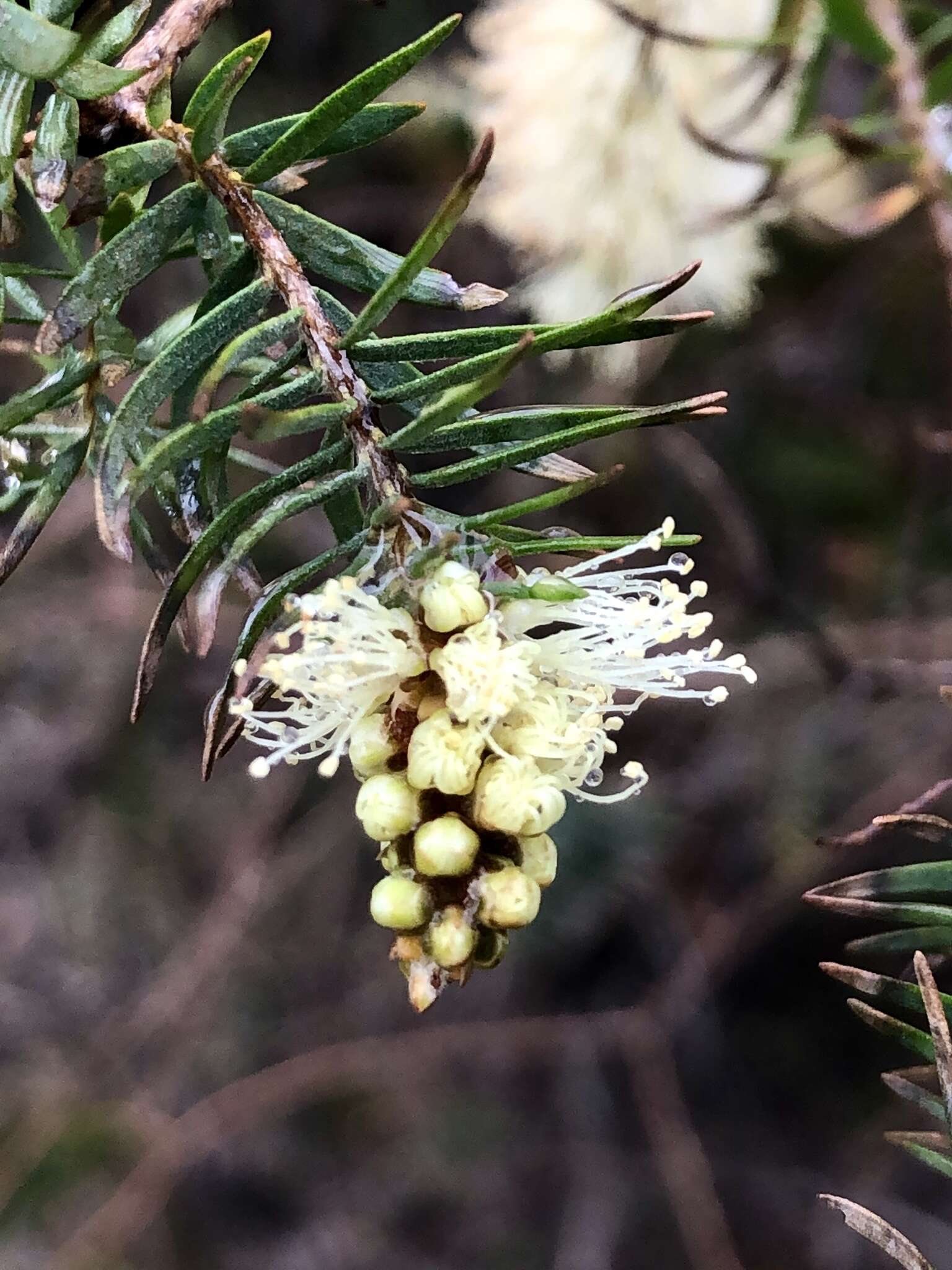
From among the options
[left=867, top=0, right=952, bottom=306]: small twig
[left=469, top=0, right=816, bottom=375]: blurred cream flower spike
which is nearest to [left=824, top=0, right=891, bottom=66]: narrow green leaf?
[left=867, top=0, right=952, bottom=306]: small twig

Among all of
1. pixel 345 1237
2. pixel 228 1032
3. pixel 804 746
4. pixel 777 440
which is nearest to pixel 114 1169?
pixel 228 1032

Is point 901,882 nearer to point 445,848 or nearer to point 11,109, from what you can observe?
point 445,848

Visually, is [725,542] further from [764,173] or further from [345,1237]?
[345,1237]

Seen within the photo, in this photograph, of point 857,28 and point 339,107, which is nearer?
point 339,107

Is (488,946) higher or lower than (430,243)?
lower

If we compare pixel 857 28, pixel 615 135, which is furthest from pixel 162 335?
pixel 615 135

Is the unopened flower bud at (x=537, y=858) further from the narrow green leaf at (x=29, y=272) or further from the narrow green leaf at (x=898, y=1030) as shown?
the narrow green leaf at (x=29, y=272)

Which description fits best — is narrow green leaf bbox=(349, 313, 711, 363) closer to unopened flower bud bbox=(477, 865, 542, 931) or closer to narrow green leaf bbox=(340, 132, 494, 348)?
narrow green leaf bbox=(340, 132, 494, 348)
